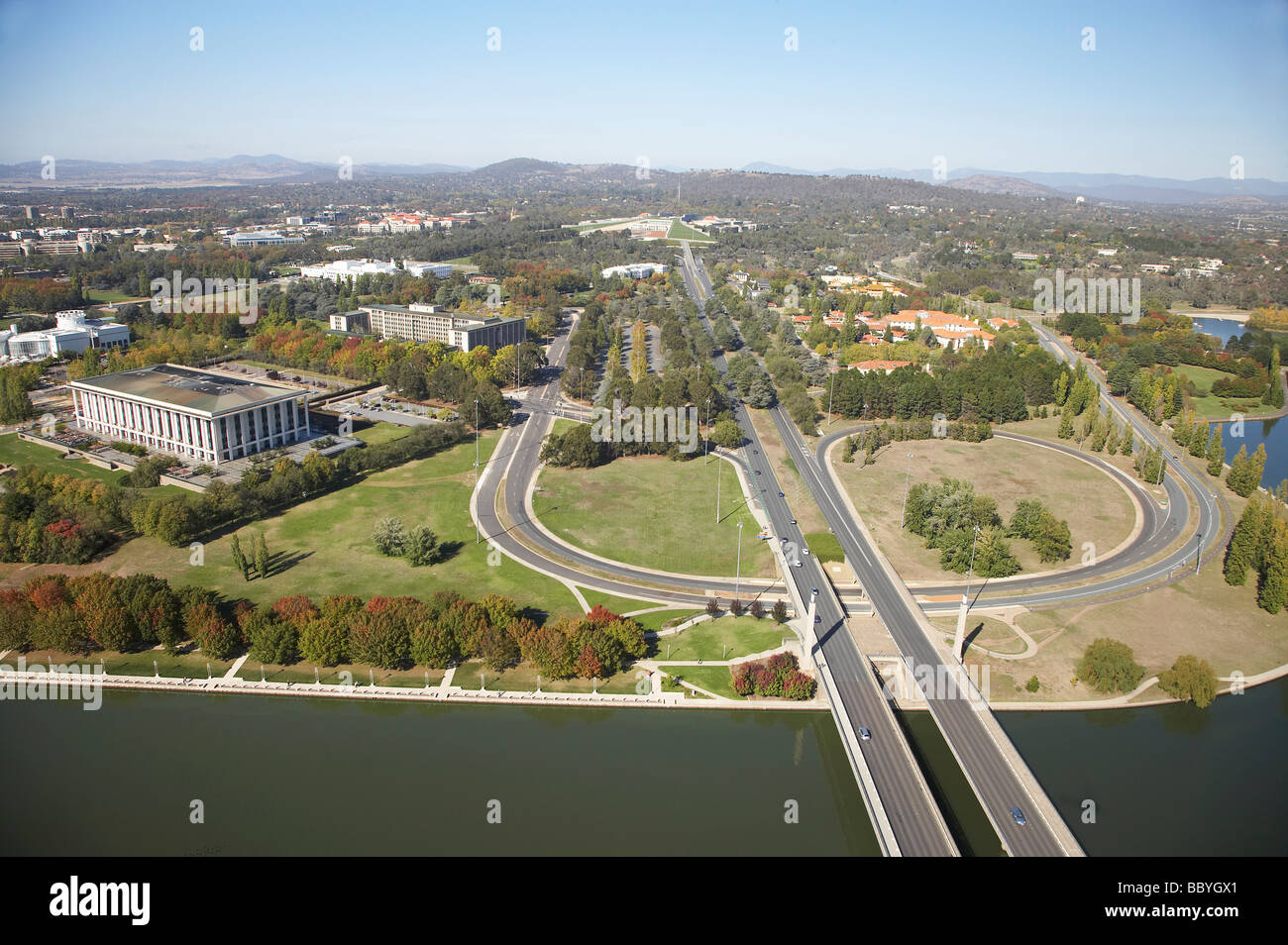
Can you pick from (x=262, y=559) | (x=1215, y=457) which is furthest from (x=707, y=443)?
(x=1215, y=457)

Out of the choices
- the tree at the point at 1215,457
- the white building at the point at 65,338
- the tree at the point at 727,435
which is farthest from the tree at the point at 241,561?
the tree at the point at 1215,457

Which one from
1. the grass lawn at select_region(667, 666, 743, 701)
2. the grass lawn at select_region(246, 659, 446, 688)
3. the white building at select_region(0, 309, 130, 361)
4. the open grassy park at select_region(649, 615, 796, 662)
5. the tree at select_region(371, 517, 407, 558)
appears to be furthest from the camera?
the white building at select_region(0, 309, 130, 361)

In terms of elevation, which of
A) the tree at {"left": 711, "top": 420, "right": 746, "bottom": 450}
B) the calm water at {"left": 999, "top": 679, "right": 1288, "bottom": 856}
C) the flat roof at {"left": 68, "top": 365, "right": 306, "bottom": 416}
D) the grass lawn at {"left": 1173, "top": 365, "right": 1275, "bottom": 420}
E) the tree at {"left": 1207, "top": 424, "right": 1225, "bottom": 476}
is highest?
the flat roof at {"left": 68, "top": 365, "right": 306, "bottom": 416}

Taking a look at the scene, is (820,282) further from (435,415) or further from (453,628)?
(453,628)

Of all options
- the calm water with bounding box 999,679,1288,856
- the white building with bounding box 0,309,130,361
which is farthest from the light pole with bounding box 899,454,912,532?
the white building with bounding box 0,309,130,361

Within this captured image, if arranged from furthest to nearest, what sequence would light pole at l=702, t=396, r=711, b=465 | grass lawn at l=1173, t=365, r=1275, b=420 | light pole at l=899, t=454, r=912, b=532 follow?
grass lawn at l=1173, t=365, r=1275, b=420
light pole at l=702, t=396, r=711, b=465
light pole at l=899, t=454, r=912, b=532

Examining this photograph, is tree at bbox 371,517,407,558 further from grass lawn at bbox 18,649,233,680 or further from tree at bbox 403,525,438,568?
grass lawn at bbox 18,649,233,680
